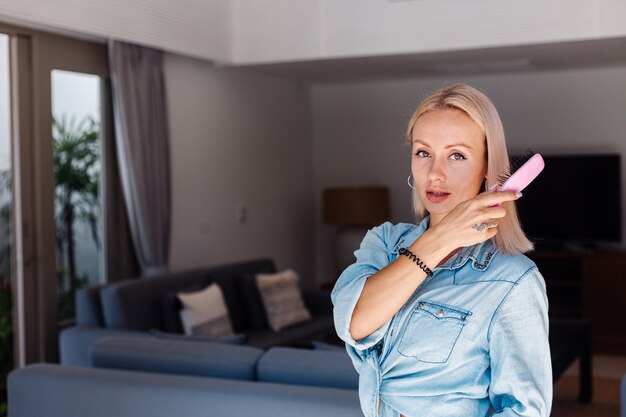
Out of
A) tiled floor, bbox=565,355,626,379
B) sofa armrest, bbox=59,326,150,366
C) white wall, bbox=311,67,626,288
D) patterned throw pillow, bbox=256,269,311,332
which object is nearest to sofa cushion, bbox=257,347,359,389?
sofa armrest, bbox=59,326,150,366

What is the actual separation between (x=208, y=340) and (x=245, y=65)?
329 centimetres

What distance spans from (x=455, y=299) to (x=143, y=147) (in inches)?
175

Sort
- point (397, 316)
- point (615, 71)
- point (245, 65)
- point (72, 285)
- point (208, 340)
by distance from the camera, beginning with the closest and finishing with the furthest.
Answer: point (397, 316), point (208, 340), point (72, 285), point (245, 65), point (615, 71)

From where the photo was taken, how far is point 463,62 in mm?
6555

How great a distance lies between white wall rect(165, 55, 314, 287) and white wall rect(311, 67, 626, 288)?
191 millimetres

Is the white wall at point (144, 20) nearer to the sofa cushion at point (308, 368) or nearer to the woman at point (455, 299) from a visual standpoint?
the sofa cushion at point (308, 368)

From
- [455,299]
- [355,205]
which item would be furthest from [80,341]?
[455,299]

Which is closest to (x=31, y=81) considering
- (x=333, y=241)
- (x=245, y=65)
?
(x=245, y=65)

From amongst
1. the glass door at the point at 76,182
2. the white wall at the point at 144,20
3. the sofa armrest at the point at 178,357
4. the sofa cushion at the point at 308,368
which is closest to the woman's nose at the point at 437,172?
the sofa cushion at the point at 308,368

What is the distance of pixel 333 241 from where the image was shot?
795 cm

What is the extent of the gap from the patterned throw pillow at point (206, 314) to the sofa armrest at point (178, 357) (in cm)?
168

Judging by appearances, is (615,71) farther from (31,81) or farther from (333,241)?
(31,81)

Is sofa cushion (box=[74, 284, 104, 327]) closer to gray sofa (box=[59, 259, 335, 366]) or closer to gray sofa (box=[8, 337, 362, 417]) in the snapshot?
gray sofa (box=[59, 259, 335, 366])

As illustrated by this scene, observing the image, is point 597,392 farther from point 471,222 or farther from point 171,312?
point 471,222
